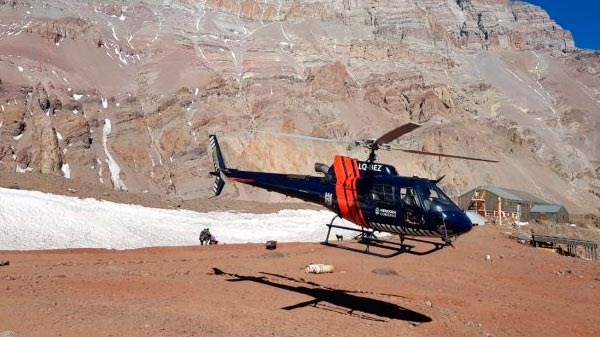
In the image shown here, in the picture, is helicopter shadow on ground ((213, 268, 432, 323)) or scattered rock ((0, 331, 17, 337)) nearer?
scattered rock ((0, 331, 17, 337))

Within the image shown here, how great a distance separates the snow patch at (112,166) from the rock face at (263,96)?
11.9 inches

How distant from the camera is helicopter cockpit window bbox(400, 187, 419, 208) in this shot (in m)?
11.8

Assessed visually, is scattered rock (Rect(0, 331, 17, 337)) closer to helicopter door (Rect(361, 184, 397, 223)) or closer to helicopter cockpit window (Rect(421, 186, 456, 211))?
helicopter door (Rect(361, 184, 397, 223))

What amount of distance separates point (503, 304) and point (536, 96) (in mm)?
136044

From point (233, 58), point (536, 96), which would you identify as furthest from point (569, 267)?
point (536, 96)

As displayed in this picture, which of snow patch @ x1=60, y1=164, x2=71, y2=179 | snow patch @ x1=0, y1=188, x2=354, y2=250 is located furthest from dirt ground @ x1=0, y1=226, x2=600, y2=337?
snow patch @ x1=60, y1=164, x2=71, y2=179

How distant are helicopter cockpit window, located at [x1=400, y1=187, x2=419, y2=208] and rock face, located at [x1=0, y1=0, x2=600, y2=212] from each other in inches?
2170

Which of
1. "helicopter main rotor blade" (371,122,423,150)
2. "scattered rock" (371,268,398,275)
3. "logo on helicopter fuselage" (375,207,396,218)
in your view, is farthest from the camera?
"scattered rock" (371,268,398,275)

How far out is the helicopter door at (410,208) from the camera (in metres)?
11.8

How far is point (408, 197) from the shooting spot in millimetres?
11930

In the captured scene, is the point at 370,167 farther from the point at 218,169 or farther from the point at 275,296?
the point at 218,169

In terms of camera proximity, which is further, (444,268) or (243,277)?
(444,268)

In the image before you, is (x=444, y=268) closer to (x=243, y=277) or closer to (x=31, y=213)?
(x=243, y=277)

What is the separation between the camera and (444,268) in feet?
67.5
